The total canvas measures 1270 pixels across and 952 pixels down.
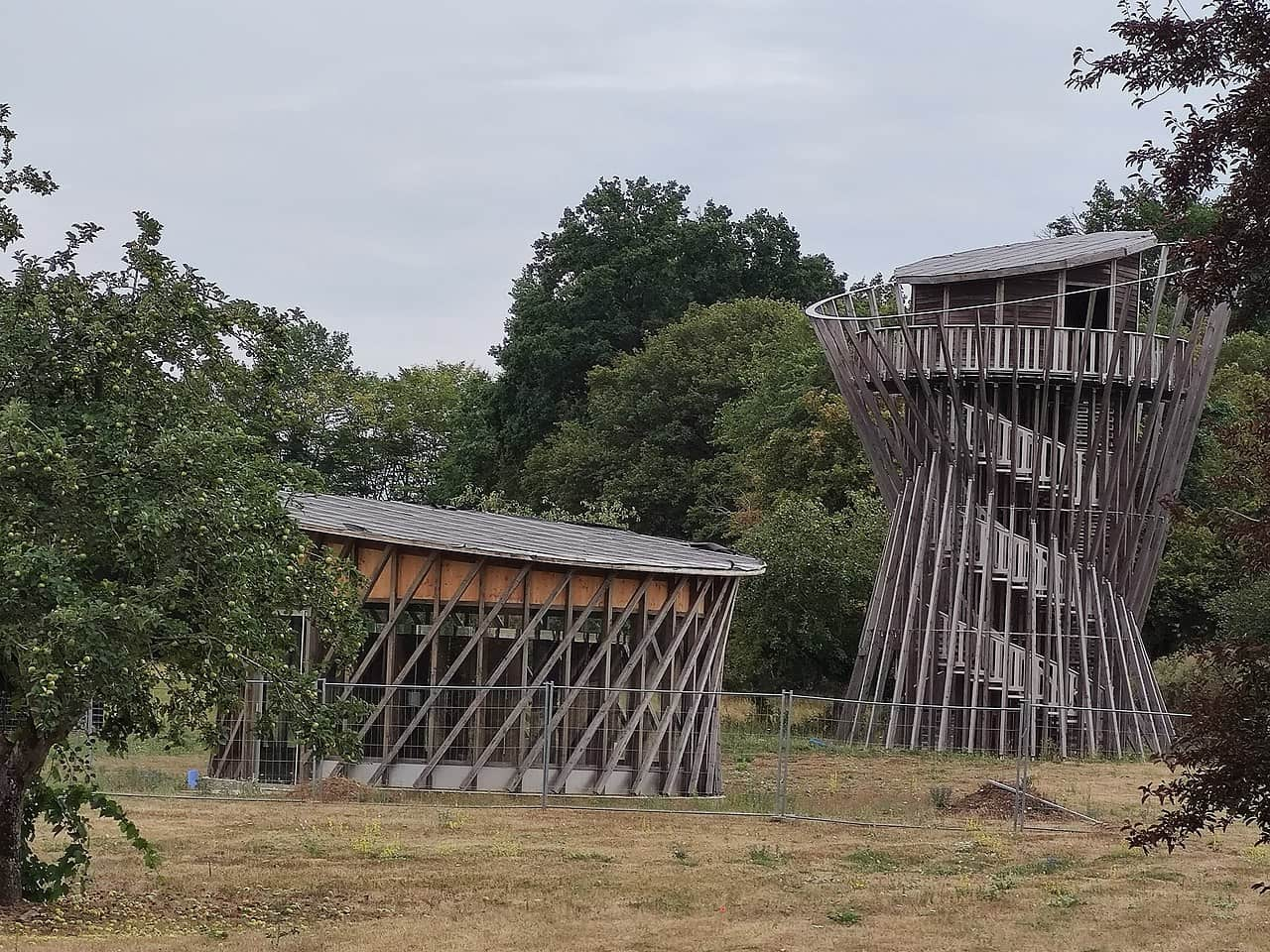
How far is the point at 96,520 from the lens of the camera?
9.48m

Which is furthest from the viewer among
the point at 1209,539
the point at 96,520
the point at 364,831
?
the point at 1209,539

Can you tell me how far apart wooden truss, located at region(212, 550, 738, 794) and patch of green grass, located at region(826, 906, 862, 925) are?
5975 millimetres

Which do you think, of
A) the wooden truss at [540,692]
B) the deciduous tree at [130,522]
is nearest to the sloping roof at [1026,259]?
the wooden truss at [540,692]

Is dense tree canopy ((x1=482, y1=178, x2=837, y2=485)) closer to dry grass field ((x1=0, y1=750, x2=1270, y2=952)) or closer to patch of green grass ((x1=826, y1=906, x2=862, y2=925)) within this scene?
dry grass field ((x1=0, y1=750, x2=1270, y2=952))

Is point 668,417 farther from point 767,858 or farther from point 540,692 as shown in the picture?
point 767,858

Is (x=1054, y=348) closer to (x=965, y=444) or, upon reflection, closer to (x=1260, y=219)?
(x=965, y=444)

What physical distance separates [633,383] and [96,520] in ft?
137


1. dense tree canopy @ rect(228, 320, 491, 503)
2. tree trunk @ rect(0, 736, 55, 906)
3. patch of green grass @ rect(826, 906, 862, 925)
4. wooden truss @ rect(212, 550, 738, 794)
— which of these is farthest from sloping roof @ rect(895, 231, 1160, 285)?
dense tree canopy @ rect(228, 320, 491, 503)

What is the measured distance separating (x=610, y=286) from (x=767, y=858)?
41518 millimetres

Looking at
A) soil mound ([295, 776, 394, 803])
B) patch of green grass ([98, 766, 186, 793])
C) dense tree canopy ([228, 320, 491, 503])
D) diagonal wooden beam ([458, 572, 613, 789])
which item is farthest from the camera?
dense tree canopy ([228, 320, 491, 503])

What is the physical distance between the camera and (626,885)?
13164 mm

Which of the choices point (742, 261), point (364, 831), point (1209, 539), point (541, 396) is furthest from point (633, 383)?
point (364, 831)

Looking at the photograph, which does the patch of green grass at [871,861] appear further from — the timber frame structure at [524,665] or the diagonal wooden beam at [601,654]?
the diagonal wooden beam at [601,654]

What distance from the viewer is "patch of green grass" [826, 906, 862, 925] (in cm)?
1193
